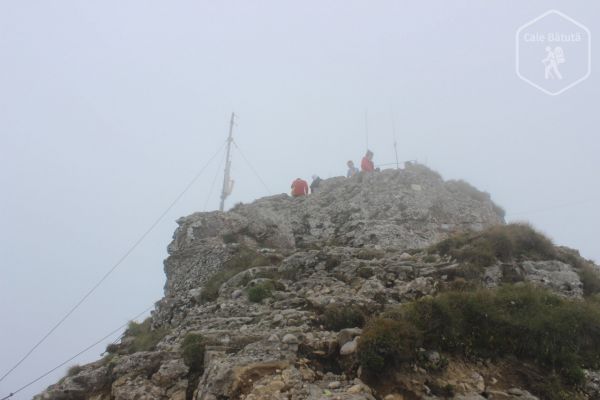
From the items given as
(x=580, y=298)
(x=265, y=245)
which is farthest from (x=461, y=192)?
(x=580, y=298)

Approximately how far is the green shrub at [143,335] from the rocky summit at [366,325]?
76 millimetres

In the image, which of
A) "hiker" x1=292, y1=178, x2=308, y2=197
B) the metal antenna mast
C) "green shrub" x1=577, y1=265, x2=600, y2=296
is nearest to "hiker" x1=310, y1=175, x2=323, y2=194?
"hiker" x1=292, y1=178, x2=308, y2=197

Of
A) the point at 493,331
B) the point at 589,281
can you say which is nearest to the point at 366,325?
the point at 493,331

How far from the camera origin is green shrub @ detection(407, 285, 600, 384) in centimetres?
1025

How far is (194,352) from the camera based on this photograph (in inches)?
459

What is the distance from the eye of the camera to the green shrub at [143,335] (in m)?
15.1

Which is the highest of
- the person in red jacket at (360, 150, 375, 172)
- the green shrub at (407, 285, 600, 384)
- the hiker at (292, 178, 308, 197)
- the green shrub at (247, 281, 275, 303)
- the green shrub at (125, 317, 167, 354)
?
the person in red jacket at (360, 150, 375, 172)

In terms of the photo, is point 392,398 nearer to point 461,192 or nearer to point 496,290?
point 496,290

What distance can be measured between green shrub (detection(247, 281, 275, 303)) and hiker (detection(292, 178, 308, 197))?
559 inches

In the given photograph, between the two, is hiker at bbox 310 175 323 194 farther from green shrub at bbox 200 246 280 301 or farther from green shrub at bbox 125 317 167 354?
green shrub at bbox 125 317 167 354

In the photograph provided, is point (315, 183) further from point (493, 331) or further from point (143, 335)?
point (493, 331)

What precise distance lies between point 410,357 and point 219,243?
43.1ft

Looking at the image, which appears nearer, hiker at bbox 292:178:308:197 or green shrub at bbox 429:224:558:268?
green shrub at bbox 429:224:558:268

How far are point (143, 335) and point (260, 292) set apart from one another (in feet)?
18.1
